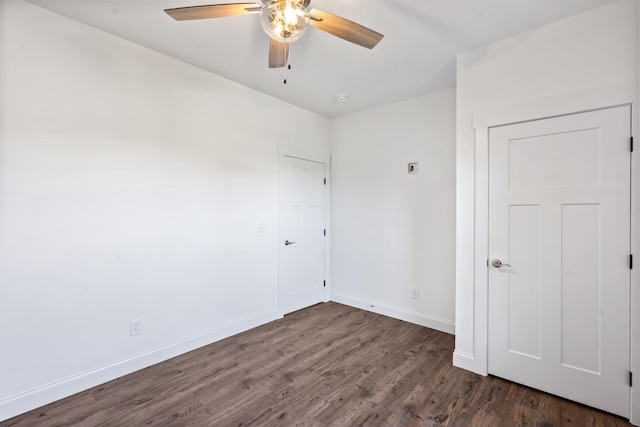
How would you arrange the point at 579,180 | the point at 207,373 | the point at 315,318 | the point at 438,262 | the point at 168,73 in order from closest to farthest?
1. the point at 579,180
2. the point at 207,373
3. the point at 168,73
4. the point at 438,262
5. the point at 315,318

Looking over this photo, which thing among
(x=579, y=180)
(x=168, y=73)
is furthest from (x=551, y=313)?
(x=168, y=73)

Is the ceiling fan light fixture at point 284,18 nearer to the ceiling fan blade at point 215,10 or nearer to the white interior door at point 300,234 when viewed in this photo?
the ceiling fan blade at point 215,10

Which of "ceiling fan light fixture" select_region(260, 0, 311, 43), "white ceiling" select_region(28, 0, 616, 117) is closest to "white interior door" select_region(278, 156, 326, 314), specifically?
"white ceiling" select_region(28, 0, 616, 117)

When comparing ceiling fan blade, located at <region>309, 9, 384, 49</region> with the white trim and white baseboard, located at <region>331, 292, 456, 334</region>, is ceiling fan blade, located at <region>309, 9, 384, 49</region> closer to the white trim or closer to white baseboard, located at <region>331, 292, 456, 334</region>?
the white trim

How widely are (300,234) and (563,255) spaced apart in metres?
2.80

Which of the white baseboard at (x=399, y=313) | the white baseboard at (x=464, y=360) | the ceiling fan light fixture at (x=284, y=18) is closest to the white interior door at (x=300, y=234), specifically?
the white baseboard at (x=399, y=313)

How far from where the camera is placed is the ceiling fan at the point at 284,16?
1.53 meters

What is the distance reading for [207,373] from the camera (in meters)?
2.52

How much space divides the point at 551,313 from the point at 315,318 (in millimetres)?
2441

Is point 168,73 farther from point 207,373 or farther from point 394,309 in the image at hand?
point 394,309

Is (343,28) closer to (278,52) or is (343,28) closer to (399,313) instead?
(278,52)

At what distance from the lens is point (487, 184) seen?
8.17 ft

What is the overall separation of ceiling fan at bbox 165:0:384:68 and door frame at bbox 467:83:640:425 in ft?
4.55

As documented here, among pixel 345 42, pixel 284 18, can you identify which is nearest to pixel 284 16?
pixel 284 18
